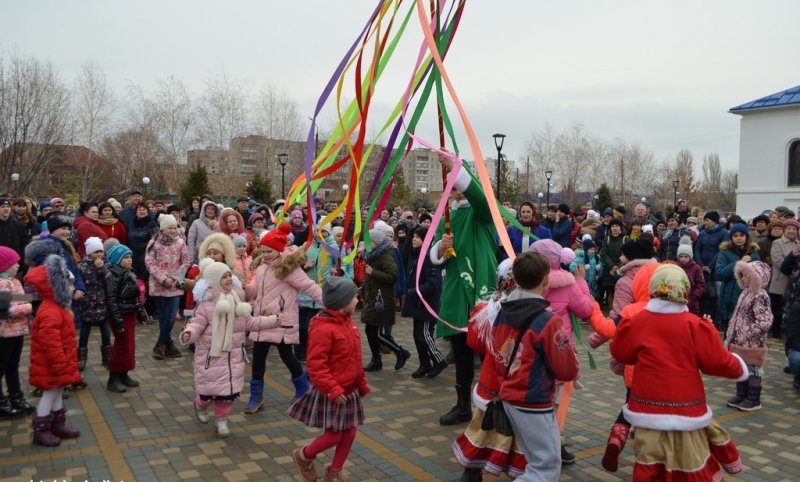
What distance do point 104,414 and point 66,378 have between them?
90cm

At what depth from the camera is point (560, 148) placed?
2034 inches

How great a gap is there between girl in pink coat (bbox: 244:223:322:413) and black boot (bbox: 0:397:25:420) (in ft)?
6.41

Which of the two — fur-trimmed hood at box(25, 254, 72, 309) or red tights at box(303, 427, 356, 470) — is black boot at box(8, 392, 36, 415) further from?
red tights at box(303, 427, 356, 470)

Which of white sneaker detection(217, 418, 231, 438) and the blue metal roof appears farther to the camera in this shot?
the blue metal roof

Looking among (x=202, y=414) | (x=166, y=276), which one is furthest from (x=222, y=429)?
(x=166, y=276)

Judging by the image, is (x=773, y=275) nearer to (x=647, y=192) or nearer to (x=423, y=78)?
(x=423, y=78)

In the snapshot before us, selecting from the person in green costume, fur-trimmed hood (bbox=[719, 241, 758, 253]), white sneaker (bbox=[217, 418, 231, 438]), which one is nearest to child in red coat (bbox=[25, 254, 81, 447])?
white sneaker (bbox=[217, 418, 231, 438])

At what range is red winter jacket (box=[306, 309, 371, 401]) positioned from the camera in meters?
4.09

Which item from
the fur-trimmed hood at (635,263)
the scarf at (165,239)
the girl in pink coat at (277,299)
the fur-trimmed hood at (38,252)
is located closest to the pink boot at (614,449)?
the fur-trimmed hood at (635,263)

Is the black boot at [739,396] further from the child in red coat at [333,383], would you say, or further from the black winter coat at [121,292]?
the black winter coat at [121,292]

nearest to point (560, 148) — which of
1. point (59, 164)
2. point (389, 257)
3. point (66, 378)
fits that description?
point (59, 164)

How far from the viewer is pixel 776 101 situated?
29672 mm

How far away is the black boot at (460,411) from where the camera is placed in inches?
224

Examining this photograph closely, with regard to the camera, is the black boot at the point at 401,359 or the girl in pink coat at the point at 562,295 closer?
the girl in pink coat at the point at 562,295
